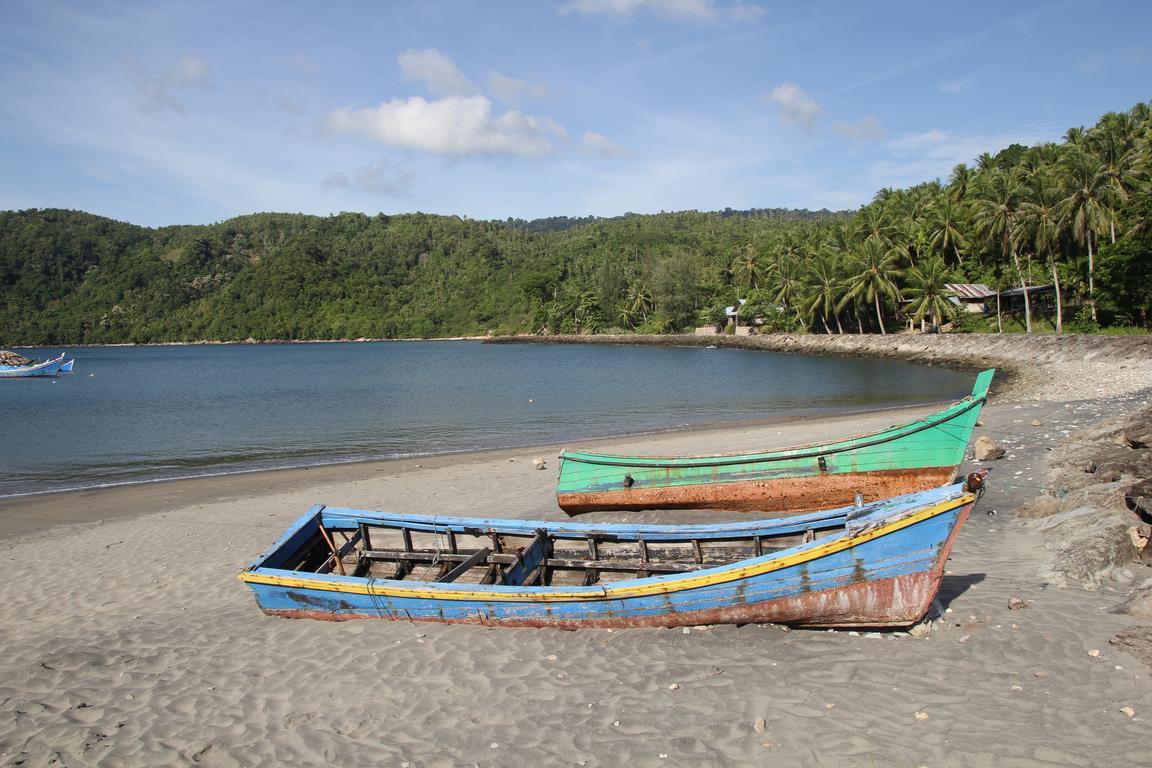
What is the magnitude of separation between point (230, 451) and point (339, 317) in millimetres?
140746

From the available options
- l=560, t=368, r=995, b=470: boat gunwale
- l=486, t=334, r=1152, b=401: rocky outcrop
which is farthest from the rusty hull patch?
l=486, t=334, r=1152, b=401: rocky outcrop

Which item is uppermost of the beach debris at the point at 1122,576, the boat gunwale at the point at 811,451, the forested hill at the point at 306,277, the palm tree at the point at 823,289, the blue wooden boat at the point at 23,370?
the forested hill at the point at 306,277

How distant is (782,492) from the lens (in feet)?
39.5

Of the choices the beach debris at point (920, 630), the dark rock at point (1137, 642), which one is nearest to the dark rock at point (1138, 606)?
the dark rock at point (1137, 642)

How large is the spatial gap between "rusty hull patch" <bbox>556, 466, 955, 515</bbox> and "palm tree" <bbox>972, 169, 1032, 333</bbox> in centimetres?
4782

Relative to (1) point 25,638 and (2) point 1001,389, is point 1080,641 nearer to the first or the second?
(1) point 25,638

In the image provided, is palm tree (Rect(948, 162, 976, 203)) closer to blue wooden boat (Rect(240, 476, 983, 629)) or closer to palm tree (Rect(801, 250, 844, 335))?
palm tree (Rect(801, 250, 844, 335))

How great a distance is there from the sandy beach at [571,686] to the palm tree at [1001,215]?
167ft

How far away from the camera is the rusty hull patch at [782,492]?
11719 millimetres

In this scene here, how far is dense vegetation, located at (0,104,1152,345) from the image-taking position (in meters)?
47.1

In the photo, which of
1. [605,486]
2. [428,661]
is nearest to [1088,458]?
[605,486]

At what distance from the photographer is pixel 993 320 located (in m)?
58.3

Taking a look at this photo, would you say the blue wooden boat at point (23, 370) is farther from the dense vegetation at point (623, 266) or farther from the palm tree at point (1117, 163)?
the palm tree at point (1117, 163)

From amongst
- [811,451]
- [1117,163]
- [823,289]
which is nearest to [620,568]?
[811,451]
